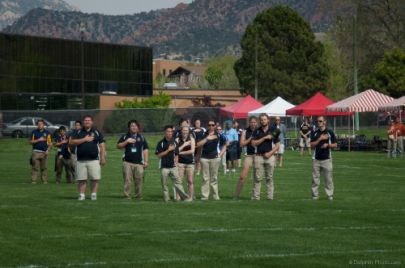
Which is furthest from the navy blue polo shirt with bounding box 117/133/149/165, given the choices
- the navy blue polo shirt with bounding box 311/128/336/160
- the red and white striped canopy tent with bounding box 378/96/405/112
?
the red and white striped canopy tent with bounding box 378/96/405/112

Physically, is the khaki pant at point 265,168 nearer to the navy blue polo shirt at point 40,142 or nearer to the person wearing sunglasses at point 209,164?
the person wearing sunglasses at point 209,164

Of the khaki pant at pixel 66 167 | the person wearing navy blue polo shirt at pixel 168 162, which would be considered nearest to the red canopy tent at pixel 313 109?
the khaki pant at pixel 66 167

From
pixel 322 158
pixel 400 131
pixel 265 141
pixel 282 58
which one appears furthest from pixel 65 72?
pixel 265 141

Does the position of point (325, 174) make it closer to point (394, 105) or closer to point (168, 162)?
point (168, 162)

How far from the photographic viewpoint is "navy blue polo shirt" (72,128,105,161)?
2295cm

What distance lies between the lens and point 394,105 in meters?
51.4

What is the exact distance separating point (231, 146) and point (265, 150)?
14.1 metres

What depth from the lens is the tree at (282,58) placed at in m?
101

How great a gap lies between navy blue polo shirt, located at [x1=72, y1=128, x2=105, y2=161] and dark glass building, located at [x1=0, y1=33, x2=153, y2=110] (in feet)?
167

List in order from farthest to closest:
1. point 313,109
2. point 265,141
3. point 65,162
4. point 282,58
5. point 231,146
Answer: point 282,58
point 313,109
point 231,146
point 65,162
point 265,141

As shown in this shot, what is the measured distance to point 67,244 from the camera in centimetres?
1512

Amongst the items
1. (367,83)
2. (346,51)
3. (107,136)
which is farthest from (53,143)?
(346,51)

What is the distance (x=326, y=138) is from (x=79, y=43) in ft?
211

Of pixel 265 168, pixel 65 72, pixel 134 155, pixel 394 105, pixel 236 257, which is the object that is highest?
pixel 65 72
